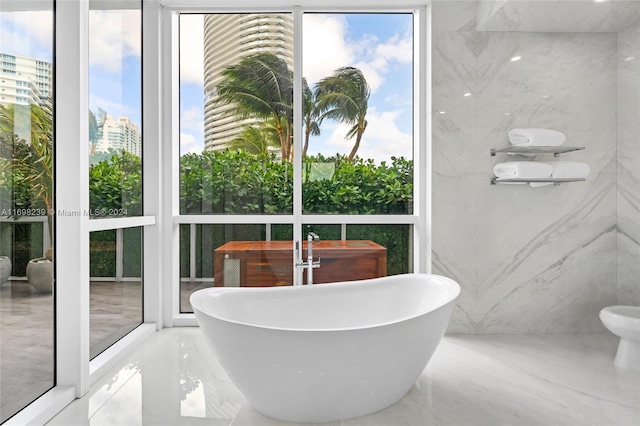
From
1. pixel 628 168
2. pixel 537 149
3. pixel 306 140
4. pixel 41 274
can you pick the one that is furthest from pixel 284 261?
pixel 628 168

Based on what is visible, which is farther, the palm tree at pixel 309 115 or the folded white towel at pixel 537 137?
the palm tree at pixel 309 115

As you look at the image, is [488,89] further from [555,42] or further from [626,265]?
[626,265]

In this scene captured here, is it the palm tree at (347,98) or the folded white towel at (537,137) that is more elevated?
the palm tree at (347,98)

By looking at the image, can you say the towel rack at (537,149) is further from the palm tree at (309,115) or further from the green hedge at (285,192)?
the palm tree at (309,115)

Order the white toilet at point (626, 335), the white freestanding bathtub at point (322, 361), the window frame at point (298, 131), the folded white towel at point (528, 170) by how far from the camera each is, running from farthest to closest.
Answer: the window frame at point (298, 131), the folded white towel at point (528, 170), the white toilet at point (626, 335), the white freestanding bathtub at point (322, 361)

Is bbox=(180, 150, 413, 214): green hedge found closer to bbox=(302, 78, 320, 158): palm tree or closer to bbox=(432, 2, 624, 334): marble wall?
bbox=(302, 78, 320, 158): palm tree

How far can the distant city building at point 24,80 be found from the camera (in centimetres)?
168

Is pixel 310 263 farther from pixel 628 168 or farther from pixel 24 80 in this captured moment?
pixel 628 168

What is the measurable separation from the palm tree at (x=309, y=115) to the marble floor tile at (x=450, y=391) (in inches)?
68.8

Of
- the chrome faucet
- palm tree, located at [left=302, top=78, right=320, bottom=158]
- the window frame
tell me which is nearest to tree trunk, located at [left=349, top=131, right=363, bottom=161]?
palm tree, located at [left=302, top=78, right=320, bottom=158]

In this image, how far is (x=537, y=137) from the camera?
276 cm

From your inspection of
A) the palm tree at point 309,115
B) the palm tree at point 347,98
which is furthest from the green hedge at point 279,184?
the palm tree at point 347,98

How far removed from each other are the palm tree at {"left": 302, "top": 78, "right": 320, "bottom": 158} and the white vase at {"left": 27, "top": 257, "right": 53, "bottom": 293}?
1.85 meters

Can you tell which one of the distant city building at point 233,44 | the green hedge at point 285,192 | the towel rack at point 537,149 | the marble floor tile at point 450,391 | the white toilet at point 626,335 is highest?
the distant city building at point 233,44
